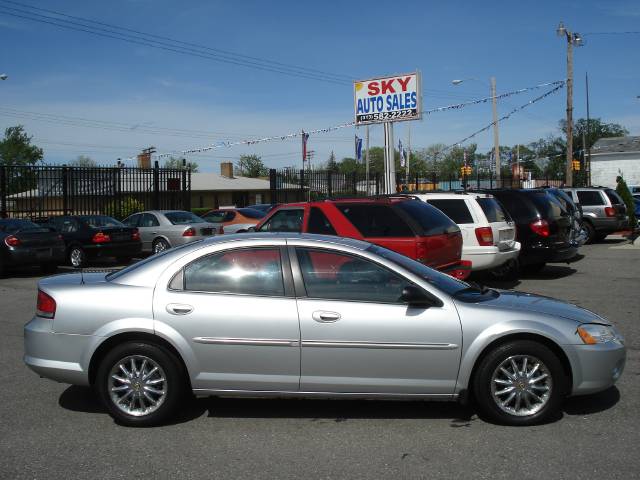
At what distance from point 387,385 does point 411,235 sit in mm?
4237

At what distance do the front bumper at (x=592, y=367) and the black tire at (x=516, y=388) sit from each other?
0.38ft

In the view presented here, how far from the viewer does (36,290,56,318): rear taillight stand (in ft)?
17.1

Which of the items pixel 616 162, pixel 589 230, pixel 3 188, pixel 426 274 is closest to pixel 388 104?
pixel 589 230

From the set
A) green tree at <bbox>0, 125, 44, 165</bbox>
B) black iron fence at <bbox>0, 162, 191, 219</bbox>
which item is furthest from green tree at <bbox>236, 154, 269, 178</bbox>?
black iron fence at <bbox>0, 162, 191, 219</bbox>

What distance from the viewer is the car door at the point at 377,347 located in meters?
4.93

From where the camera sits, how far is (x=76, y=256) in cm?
1780

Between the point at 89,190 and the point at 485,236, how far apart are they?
1711cm

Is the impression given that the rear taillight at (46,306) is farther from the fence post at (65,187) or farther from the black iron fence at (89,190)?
the fence post at (65,187)

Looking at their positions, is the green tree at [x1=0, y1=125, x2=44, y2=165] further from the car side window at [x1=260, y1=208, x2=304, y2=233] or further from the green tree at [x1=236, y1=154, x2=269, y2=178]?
the car side window at [x1=260, y1=208, x2=304, y2=233]

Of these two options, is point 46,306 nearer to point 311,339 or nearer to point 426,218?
point 311,339

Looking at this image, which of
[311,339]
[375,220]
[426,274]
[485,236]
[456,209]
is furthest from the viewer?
[456,209]

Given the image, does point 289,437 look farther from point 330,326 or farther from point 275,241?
point 275,241

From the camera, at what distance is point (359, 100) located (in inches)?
938

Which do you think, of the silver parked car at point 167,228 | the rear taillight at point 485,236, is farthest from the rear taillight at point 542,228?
the silver parked car at point 167,228
